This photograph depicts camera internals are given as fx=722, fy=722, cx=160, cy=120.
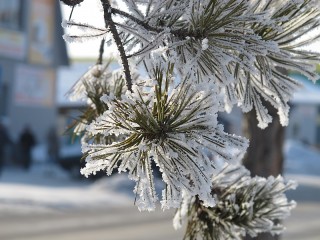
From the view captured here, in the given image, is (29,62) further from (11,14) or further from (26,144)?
(26,144)

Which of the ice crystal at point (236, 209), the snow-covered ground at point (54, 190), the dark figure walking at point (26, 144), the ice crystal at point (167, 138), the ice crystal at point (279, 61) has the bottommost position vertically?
the ice crystal at point (236, 209)

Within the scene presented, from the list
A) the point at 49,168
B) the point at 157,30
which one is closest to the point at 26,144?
the point at 49,168

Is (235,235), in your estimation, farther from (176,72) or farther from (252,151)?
(252,151)

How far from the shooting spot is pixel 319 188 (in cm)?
2316

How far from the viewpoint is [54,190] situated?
19.3 meters

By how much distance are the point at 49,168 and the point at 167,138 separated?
22.4 metres

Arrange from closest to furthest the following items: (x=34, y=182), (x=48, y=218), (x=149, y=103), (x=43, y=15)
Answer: (x=149, y=103)
(x=48, y=218)
(x=34, y=182)
(x=43, y=15)

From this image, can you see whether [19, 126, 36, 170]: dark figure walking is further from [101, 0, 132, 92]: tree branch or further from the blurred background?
[101, 0, 132, 92]: tree branch

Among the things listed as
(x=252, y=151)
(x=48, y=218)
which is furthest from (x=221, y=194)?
(x=48, y=218)

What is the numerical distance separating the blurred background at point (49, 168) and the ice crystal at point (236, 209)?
8246 millimetres

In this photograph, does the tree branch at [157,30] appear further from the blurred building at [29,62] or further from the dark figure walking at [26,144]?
the blurred building at [29,62]

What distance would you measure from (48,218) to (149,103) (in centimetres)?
1325

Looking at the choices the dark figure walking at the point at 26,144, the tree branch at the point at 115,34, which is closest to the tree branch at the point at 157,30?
the tree branch at the point at 115,34

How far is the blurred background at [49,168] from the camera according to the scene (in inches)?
529
